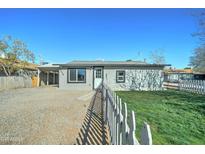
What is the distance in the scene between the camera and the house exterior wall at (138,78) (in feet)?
67.0

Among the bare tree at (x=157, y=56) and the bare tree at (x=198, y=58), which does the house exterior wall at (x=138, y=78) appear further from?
the bare tree at (x=157, y=56)

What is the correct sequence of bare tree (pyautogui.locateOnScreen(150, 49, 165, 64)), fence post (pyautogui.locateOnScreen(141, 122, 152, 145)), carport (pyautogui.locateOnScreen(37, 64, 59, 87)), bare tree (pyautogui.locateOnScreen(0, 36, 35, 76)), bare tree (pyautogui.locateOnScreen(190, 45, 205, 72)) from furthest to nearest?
1. bare tree (pyautogui.locateOnScreen(150, 49, 165, 64))
2. bare tree (pyautogui.locateOnScreen(190, 45, 205, 72))
3. carport (pyautogui.locateOnScreen(37, 64, 59, 87))
4. bare tree (pyautogui.locateOnScreen(0, 36, 35, 76))
5. fence post (pyautogui.locateOnScreen(141, 122, 152, 145))

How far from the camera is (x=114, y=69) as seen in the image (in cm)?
2036

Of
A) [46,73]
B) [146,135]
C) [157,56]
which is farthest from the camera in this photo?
[157,56]

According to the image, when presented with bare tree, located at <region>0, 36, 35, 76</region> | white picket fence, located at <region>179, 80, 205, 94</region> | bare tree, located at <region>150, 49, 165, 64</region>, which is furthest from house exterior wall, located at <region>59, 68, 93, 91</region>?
bare tree, located at <region>150, 49, 165, 64</region>

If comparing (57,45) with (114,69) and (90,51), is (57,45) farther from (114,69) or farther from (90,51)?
(114,69)

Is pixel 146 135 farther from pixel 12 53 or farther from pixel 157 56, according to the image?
pixel 157 56

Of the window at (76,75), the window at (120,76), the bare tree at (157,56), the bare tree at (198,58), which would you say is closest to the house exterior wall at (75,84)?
the window at (76,75)

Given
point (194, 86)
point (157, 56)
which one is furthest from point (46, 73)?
point (157, 56)

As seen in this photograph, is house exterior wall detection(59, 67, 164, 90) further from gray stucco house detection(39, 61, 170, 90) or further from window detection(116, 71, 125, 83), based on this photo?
window detection(116, 71, 125, 83)

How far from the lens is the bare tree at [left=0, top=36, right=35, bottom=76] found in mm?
23853

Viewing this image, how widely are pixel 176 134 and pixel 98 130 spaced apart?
1.76 meters

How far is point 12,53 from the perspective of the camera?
24844mm
